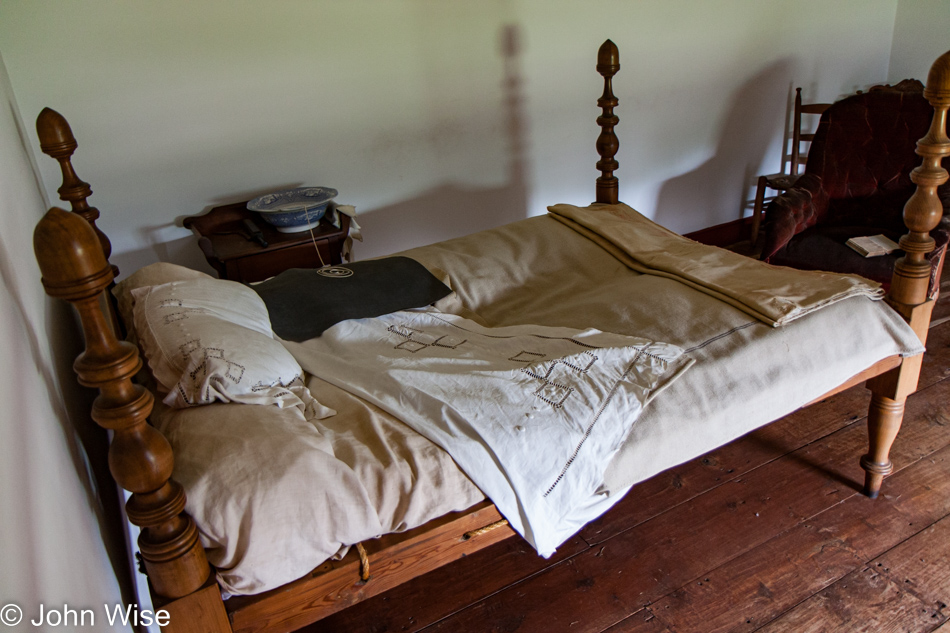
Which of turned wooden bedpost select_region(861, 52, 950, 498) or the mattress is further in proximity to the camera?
turned wooden bedpost select_region(861, 52, 950, 498)

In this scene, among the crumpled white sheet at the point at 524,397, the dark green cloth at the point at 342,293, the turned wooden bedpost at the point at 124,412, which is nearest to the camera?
the turned wooden bedpost at the point at 124,412

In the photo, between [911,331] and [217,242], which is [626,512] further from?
[217,242]

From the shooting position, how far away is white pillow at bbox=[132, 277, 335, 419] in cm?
123

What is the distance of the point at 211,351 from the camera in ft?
4.16

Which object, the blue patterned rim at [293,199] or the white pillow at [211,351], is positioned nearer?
the white pillow at [211,351]

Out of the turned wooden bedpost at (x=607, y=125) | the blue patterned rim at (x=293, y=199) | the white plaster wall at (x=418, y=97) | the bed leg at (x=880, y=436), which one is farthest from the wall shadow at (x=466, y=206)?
the bed leg at (x=880, y=436)

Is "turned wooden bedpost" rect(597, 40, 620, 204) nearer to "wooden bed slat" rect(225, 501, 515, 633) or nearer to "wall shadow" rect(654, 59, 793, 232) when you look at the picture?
"wall shadow" rect(654, 59, 793, 232)

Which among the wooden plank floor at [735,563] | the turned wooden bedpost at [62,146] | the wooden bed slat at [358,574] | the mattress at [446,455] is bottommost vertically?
the wooden plank floor at [735,563]

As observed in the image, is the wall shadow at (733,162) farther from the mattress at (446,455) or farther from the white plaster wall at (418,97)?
the mattress at (446,455)

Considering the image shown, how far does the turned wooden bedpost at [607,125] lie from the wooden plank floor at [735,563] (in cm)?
106

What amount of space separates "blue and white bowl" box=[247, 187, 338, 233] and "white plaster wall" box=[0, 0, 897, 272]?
17 centimetres

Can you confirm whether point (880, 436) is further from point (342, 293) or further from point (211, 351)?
point (211, 351)

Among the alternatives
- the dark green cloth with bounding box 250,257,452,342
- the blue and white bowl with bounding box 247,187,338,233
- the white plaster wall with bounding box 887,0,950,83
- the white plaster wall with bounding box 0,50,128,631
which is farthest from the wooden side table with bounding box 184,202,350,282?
the white plaster wall with bounding box 887,0,950,83

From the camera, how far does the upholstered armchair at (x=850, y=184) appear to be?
108 inches
